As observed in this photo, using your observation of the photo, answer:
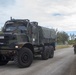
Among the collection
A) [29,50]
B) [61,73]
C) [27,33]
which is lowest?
[61,73]

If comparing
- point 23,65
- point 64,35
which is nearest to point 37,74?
point 23,65

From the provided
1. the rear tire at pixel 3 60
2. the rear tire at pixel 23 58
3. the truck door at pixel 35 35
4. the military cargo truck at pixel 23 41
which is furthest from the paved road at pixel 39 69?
the truck door at pixel 35 35

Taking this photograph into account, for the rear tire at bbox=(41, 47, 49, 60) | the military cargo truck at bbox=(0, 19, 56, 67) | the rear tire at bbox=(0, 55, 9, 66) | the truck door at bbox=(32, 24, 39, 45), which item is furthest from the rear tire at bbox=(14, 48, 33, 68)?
the rear tire at bbox=(41, 47, 49, 60)

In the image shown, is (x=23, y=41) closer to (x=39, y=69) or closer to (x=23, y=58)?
(x=23, y=58)

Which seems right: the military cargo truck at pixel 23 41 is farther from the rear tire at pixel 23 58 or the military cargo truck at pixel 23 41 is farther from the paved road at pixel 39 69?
the paved road at pixel 39 69

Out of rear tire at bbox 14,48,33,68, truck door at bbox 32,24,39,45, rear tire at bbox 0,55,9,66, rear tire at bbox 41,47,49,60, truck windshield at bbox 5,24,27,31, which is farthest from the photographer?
rear tire at bbox 41,47,49,60

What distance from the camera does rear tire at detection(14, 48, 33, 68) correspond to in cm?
1322

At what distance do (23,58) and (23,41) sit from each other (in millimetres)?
1288

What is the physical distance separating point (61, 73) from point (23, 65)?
3.06 m

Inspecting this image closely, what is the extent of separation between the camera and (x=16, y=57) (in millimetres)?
13227

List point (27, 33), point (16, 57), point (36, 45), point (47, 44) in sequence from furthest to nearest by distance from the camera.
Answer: point (47, 44) < point (36, 45) < point (27, 33) < point (16, 57)

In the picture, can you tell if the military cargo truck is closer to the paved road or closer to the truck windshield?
the truck windshield

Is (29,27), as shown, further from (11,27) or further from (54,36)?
(54,36)

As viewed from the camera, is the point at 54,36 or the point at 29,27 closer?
the point at 29,27
